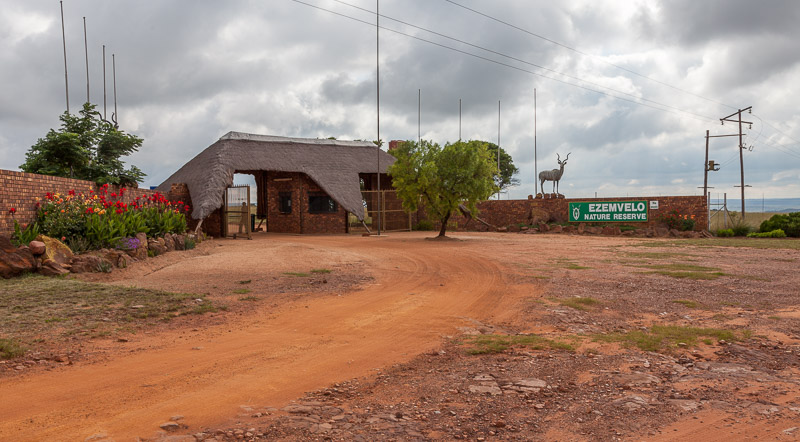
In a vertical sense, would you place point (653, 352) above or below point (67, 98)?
below

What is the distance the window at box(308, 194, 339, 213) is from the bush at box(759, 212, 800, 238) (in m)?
21.6

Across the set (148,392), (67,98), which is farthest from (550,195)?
(148,392)

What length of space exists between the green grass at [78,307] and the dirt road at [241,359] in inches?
35.6

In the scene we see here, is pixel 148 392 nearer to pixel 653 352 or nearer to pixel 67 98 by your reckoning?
pixel 653 352

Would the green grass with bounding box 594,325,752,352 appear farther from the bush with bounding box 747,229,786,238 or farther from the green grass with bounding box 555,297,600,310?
the bush with bounding box 747,229,786,238

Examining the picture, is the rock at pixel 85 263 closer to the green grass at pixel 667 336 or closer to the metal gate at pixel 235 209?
the green grass at pixel 667 336

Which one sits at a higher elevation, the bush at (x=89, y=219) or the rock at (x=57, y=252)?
the bush at (x=89, y=219)

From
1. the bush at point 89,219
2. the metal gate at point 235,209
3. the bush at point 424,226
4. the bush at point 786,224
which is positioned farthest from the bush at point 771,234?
the bush at point 89,219

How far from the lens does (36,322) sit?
704 centimetres

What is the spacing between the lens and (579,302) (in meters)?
8.98

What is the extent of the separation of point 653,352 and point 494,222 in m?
26.3

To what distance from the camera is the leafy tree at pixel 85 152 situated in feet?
64.4

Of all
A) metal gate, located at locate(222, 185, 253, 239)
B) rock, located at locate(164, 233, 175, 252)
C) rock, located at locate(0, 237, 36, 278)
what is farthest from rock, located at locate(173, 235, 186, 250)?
metal gate, located at locate(222, 185, 253, 239)

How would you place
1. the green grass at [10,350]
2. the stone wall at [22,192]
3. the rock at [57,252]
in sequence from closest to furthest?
the green grass at [10,350] → the rock at [57,252] → the stone wall at [22,192]
